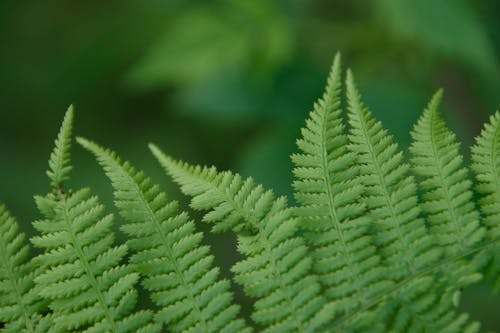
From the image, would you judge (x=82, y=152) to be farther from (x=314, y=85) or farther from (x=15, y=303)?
(x=15, y=303)

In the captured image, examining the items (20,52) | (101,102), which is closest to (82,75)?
(101,102)

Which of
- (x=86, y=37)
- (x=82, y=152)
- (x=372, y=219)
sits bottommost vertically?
(x=372, y=219)

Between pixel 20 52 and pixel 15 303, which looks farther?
pixel 20 52

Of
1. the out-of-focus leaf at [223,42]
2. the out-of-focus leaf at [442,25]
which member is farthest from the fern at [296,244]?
the out-of-focus leaf at [223,42]

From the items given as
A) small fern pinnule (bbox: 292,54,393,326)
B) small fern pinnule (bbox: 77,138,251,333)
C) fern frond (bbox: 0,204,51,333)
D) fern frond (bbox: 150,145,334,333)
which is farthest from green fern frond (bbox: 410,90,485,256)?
fern frond (bbox: 0,204,51,333)

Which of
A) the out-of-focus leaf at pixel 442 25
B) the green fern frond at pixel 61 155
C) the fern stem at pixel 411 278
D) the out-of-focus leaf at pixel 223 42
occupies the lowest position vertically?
the fern stem at pixel 411 278

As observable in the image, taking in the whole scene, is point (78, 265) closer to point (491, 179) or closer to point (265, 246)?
point (265, 246)

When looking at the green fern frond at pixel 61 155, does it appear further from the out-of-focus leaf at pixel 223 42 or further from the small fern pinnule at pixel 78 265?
the out-of-focus leaf at pixel 223 42

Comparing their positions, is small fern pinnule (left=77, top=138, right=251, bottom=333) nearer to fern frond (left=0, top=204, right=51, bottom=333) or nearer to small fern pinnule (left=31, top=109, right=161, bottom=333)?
small fern pinnule (left=31, top=109, right=161, bottom=333)
